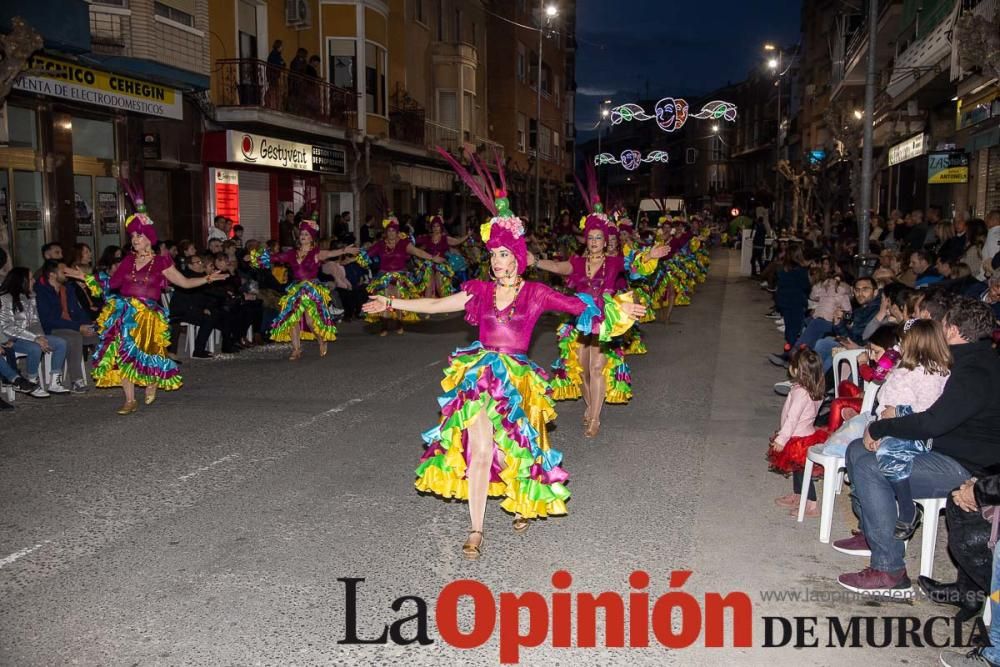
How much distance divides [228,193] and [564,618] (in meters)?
19.0

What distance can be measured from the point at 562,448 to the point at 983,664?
4.30 metres

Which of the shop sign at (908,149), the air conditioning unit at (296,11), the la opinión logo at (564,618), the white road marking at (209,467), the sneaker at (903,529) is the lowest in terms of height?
the la opinión logo at (564,618)

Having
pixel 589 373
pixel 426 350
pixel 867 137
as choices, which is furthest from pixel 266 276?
pixel 867 137

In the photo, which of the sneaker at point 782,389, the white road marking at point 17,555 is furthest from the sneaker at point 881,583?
the sneaker at point 782,389

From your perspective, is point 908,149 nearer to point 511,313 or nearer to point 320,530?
point 511,313

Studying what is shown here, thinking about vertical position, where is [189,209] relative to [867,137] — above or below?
below

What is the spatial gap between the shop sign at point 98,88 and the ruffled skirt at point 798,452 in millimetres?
13100

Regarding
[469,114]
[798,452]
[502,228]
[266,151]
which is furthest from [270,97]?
[798,452]

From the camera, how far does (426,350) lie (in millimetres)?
13672

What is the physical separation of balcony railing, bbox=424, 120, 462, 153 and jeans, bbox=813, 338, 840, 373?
26102 mm

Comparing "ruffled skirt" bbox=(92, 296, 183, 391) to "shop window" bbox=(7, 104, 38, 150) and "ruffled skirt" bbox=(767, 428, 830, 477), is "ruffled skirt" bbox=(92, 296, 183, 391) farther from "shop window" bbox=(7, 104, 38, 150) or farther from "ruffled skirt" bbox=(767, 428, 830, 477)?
"shop window" bbox=(7, 104, 38, 150)

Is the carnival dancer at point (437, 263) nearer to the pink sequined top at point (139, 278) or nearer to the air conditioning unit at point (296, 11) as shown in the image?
the pink sequined top at point (139, 278)

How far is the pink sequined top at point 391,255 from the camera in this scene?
49.4ft

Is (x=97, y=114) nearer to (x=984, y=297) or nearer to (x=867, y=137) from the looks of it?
(x=867, y=137)
